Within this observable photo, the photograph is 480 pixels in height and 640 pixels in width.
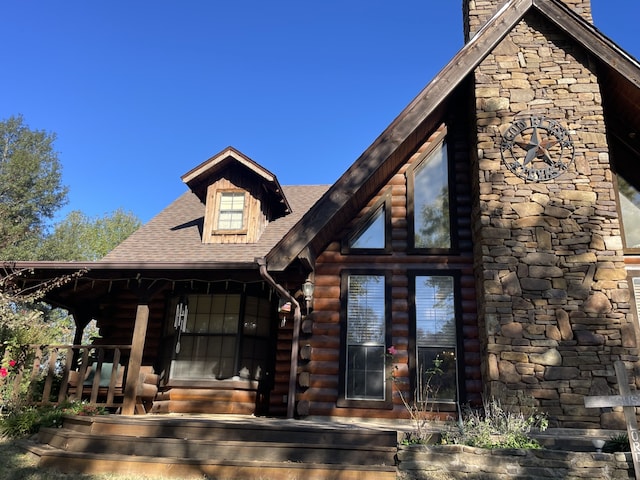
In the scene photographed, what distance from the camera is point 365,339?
8453 millimetres

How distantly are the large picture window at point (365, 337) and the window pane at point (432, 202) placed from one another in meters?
1.20

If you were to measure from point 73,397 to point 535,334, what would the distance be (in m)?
8.07

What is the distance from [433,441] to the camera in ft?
19.9

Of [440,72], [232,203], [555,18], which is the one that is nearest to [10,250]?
[232,203]

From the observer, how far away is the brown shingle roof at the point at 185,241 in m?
10.1

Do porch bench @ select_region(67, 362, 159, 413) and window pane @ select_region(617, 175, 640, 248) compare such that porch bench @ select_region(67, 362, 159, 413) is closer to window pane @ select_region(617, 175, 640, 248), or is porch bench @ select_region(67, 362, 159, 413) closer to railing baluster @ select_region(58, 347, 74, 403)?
railing baluster @ select_region(58, 347, 74, 403)

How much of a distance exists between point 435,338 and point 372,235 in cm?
217

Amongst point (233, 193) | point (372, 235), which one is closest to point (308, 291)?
point (372, 235)

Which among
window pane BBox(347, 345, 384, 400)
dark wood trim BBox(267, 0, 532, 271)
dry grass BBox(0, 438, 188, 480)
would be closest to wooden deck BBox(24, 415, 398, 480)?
dry grass BBox(0, 438, 188, 480)

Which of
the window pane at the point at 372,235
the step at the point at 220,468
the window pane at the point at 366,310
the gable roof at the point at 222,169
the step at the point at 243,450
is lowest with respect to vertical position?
the step at the point at 220,468

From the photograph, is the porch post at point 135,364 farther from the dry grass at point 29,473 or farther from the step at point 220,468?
the step at point 220,468

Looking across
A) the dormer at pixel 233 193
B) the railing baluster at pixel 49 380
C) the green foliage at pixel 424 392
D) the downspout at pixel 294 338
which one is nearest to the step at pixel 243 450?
the downspout at pixel 294 338

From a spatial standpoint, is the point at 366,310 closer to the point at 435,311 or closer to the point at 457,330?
the point at 435,311

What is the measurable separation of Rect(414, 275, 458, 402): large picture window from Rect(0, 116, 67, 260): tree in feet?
83.9
